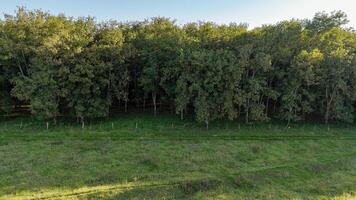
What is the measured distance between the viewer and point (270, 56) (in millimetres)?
47062

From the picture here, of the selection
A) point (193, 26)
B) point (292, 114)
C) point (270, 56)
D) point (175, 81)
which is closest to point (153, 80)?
point (175, 81)

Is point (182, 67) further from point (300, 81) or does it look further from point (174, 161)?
point (174, 161)

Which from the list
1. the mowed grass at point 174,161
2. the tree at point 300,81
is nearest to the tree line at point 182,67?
the tree at point 300,81

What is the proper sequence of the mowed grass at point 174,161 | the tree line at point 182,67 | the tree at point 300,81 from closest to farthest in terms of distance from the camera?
the mowed grass at point 174,161
the tree line at point 182,67
the tree at point 300,81

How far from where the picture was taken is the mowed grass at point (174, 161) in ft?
78.3

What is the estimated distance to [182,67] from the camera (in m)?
47.0

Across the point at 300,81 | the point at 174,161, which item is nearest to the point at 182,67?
the point at 300,81

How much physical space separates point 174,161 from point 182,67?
19.9m

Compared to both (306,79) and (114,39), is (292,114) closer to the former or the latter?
(306,79)

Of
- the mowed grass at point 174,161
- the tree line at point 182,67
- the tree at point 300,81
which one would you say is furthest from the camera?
the tree at point 300,81

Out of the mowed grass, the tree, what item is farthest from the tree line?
the mowed grass

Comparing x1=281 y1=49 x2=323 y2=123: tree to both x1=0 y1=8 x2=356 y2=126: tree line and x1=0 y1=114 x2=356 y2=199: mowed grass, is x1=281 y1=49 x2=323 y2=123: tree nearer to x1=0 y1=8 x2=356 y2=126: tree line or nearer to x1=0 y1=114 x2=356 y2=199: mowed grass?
x1=0 y1=8 x2=356 y2=126: tree line

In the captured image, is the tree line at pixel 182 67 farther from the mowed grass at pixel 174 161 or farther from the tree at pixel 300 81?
the mowed grass at pixel 174 161

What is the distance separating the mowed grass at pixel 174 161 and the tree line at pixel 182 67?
12.2 ft
